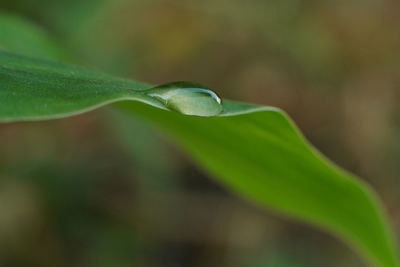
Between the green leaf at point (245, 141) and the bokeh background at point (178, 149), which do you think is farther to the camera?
the bokeh background at point (178, 149)

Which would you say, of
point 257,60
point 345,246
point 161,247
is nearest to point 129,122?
point 161,247

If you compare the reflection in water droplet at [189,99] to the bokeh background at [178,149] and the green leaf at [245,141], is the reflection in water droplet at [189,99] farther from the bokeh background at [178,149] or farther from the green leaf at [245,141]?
the bokeh background at [178,149]

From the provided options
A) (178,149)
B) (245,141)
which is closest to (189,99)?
(245,141)

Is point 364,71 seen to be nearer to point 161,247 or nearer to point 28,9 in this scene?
point 161,247

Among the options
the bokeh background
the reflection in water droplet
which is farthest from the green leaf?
the bokeh background

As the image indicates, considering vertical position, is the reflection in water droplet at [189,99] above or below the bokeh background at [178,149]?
below

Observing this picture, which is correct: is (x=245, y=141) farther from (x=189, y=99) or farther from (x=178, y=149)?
(x=178, y=149)

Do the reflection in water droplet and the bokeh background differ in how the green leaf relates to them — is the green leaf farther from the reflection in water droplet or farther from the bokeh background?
the bokeh background

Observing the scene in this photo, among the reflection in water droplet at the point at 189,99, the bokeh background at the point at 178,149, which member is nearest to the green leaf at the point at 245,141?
the reflection in water droplet at the point at 189,99
